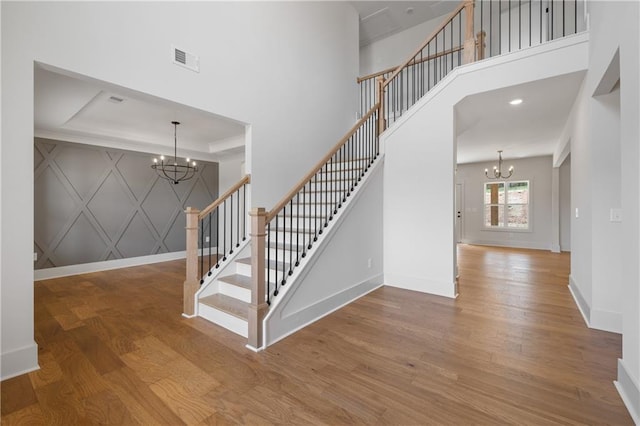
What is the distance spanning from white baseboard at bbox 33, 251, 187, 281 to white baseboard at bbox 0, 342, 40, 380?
11.0ft

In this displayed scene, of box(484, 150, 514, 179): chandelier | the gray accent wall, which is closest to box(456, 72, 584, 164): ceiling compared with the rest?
box(484, 150, 514, 179): chandelier

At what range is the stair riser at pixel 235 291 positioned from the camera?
298 cm

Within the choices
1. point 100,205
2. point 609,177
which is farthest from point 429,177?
point 100,205

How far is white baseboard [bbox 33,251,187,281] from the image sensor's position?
477cm

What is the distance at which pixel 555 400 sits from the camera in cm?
170

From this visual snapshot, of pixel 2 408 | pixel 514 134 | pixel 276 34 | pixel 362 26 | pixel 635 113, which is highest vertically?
pixel 362 26

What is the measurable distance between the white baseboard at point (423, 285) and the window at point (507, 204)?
6.08 m

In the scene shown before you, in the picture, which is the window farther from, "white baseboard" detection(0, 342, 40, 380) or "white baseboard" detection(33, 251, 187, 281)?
"white baseboard" detection(0, 342, 40, 380)

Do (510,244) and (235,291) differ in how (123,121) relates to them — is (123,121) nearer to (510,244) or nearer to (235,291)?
(235,291)

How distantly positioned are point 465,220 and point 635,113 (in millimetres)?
8148

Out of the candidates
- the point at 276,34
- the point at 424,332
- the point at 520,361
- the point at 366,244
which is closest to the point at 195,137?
the point at 276,34

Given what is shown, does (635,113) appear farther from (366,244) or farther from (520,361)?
(366,244)

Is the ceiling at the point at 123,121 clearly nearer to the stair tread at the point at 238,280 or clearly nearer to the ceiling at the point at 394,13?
the stair tread at the point at 238,280

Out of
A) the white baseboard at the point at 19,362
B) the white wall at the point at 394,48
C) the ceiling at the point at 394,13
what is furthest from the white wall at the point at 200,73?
the white wall at the point at 394,48
